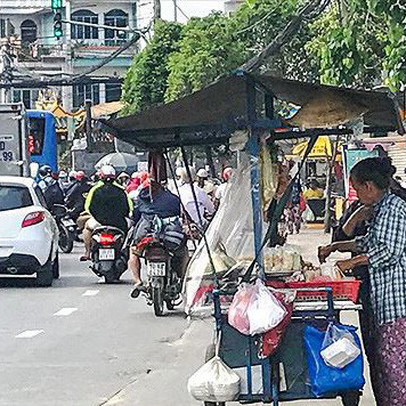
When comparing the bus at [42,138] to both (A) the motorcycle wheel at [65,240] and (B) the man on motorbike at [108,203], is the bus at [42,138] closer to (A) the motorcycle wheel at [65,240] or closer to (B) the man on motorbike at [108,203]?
(A) the motorcycle wheel at [65,240]

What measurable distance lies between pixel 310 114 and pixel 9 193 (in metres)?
10.9

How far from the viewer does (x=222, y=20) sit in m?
40.5

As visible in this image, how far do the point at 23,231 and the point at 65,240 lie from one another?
24.1 ft

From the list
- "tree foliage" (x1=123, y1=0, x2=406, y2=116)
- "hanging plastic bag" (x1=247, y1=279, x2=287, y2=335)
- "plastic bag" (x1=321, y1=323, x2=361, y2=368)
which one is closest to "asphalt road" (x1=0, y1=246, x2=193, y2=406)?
"hanging plastic bag" (x1=247, y1=279, x2=287, y2=335)

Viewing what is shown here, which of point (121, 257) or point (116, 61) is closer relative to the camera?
point (121, 257)

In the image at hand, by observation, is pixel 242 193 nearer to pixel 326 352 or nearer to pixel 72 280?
pixel 326 352

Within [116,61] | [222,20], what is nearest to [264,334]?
[222,20]

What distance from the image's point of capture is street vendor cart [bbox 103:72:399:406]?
23.7ft

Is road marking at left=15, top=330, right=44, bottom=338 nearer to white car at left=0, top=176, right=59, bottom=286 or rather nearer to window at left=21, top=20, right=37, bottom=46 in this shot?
white car at left=0, top=176, right=59, bottom=286

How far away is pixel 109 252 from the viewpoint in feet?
57.8

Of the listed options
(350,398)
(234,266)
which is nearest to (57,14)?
(234,266)

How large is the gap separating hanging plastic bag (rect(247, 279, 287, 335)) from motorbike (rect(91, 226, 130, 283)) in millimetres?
10312

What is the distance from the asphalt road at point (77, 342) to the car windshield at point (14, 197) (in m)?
1.25

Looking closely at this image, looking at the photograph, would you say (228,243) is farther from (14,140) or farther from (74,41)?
(74,41)
